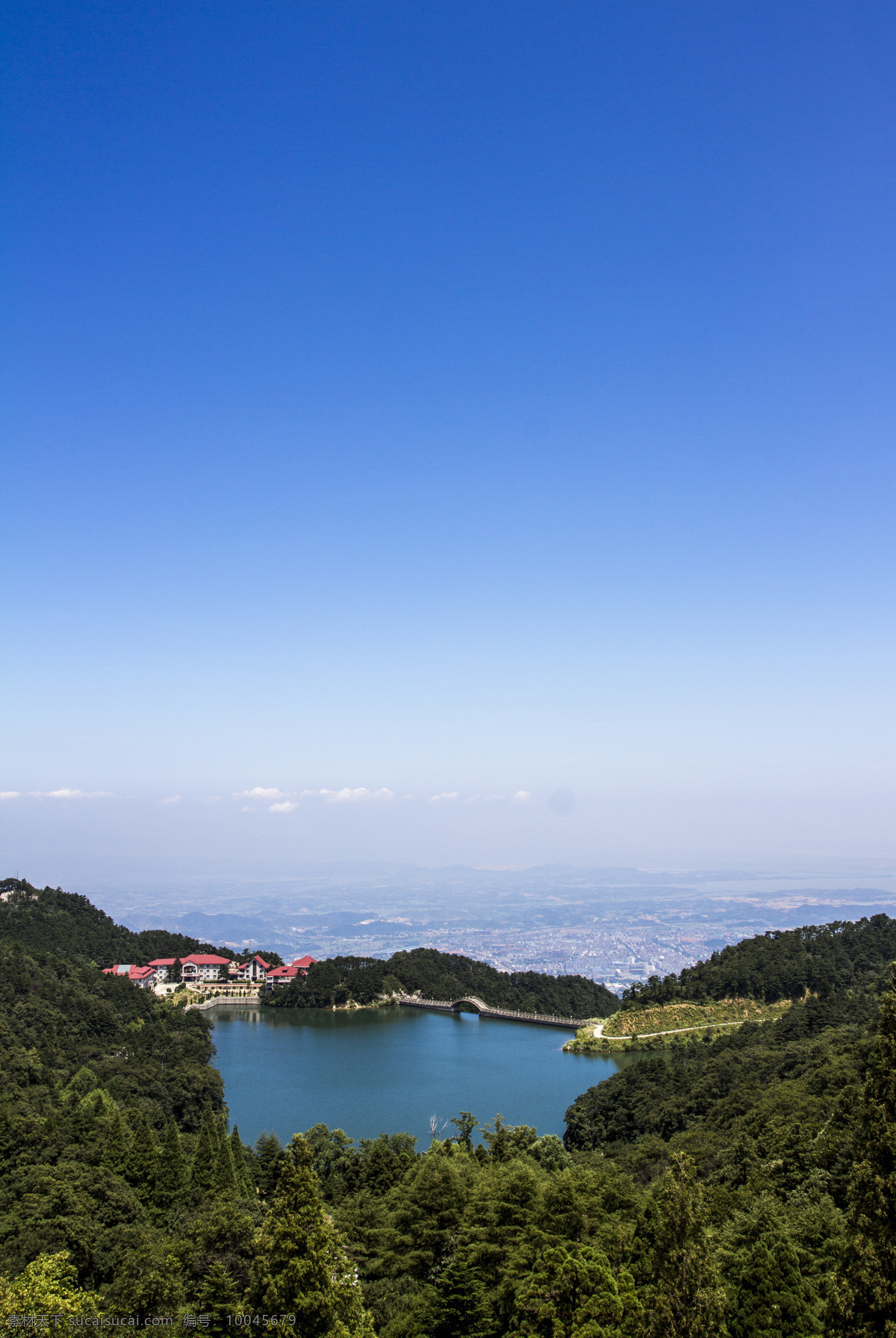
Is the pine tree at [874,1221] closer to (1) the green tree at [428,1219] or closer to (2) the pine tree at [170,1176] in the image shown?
(1) the green tree at [428,1219]

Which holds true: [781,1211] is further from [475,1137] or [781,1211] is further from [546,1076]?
[546,1076]

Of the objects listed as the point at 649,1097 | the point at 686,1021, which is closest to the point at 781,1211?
the point at 649,1097

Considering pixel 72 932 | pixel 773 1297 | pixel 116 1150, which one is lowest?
pixel 72 932


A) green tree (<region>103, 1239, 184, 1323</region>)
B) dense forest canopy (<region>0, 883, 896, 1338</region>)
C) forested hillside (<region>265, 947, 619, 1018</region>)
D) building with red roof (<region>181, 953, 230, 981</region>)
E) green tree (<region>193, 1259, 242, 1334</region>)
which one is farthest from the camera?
building with red roof (<region>181, 953, 230, 981</region>)

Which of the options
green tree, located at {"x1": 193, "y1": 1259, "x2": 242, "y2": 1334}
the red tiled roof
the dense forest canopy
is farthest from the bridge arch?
green tree, located at {"x1": 193, "y1": 1259, "x2": 242, "y2": 1334}

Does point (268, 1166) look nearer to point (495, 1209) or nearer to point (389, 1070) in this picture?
point (495, 1209)

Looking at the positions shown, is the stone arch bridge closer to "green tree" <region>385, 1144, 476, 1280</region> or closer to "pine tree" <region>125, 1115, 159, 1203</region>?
"pine tree" <region>125, 1115, 159, 1203</region>

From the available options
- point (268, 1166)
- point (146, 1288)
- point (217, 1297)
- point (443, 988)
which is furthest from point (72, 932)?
Answer: point (217, 1297)
